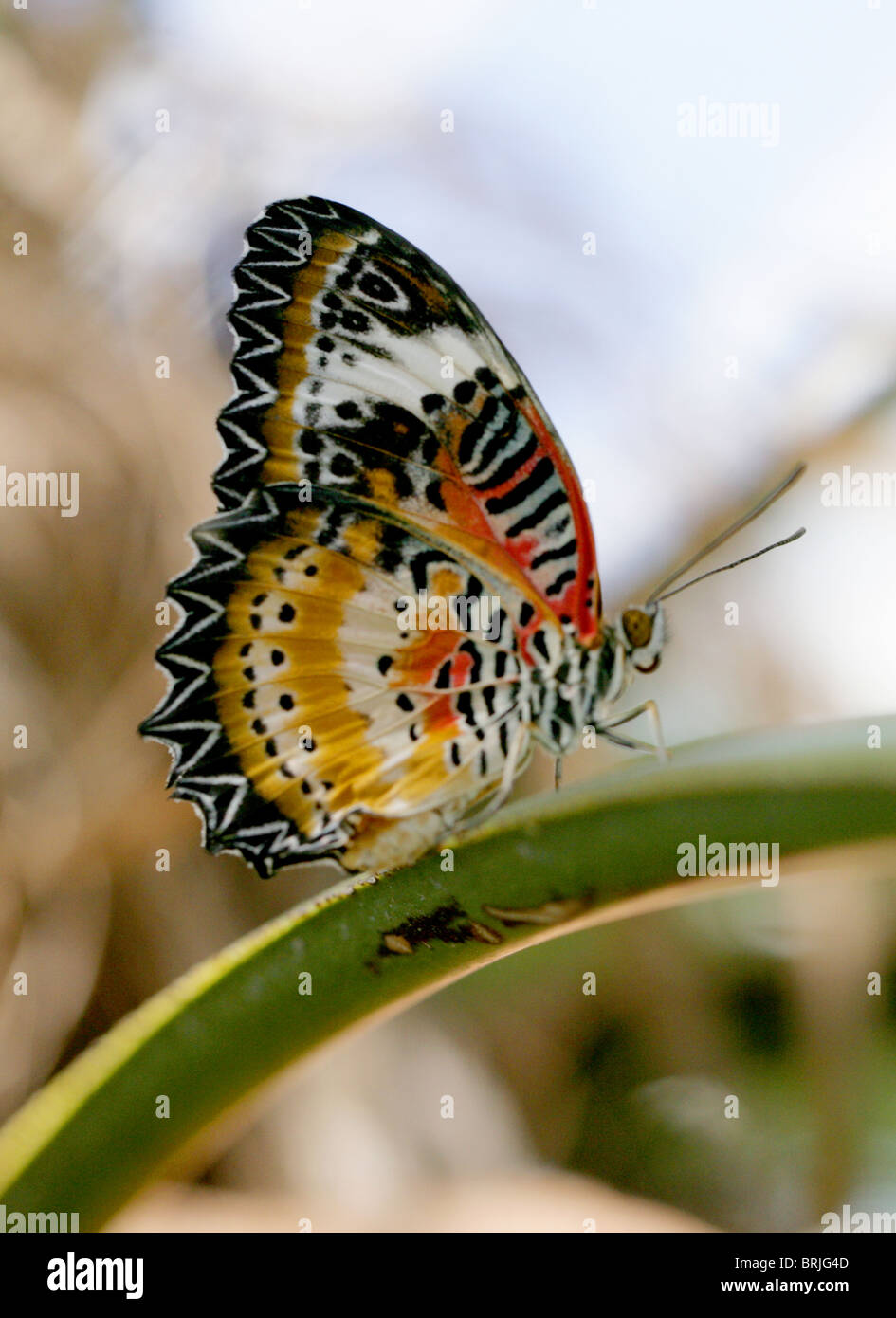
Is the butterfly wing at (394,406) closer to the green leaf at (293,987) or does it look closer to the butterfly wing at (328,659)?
the butterfly wing at (328,659)

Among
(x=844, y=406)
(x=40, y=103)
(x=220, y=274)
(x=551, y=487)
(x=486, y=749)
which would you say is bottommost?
(x=486, y=749)

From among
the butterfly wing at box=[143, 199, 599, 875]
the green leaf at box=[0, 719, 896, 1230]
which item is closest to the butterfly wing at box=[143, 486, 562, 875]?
the butterfly wing at box=[143, 199, 599, 875]

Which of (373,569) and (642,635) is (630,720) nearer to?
(642,635)

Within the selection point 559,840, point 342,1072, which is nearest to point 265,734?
point 559,840

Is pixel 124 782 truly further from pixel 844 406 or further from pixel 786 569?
pixel 844 406

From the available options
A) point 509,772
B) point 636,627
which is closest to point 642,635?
point 636,627

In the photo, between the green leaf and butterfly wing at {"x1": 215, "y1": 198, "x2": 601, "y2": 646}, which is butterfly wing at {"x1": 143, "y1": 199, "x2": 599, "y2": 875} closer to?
butterfly wing at {"x1": 215, "y1": 198, "x2": 601, "y2": 646}
